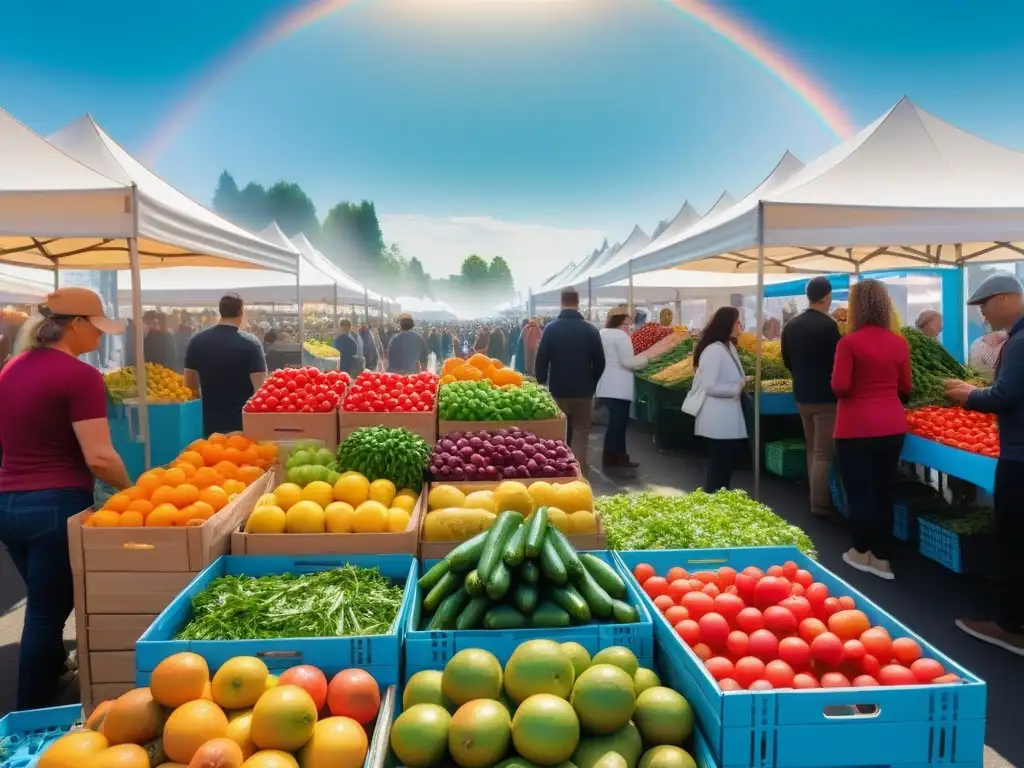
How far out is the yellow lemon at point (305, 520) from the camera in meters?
3.38

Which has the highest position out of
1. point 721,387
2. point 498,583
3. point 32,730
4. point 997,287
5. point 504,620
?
point 997,287

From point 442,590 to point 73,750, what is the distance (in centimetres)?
121

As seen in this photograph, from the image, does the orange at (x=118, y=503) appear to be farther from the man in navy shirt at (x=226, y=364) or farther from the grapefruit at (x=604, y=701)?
the man in navy shirt at (x=226, y=364)

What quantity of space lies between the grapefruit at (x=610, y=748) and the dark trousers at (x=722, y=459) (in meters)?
4.79

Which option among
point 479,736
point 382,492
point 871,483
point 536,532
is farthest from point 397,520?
point 871,483

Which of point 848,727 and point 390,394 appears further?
point 390,394

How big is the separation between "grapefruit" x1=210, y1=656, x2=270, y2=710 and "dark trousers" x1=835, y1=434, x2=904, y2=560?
456 cm

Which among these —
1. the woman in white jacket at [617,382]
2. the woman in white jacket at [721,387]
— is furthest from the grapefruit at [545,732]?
the woman in white jacket at [617,382]

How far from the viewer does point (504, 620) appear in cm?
257

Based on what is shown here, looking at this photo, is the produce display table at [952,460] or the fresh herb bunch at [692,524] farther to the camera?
the produce display table at [952,460]

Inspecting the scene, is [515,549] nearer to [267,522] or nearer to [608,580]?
[608,580]

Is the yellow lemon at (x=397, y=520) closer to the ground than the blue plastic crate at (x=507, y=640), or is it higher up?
higher up

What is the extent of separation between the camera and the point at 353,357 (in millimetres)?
15805

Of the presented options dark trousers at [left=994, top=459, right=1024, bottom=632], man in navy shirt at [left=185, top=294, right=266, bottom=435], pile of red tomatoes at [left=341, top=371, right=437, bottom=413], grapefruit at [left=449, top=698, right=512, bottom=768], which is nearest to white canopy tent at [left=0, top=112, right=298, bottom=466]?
man in navy shirt at [left=185, top=294, right=266, bottom=435]
